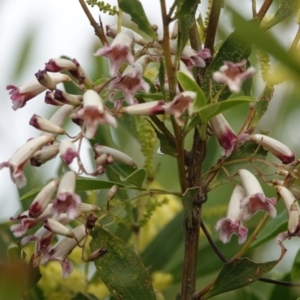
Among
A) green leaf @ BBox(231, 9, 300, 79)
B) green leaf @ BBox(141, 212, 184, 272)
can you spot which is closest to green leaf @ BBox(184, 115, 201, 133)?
green leaf @ BBox(231, 9, 300, 79)

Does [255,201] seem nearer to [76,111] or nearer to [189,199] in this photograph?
[189,199]

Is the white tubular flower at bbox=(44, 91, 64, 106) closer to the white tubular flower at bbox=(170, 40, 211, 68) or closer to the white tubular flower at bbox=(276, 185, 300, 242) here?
the white tubular flower at bbox=(170, 40, 211, 68)

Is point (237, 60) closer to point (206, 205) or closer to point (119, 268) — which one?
point (119, 268)

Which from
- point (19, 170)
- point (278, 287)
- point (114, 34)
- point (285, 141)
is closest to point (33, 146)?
point (19, 170)

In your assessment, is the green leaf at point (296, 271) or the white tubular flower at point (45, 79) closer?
the white tubular flower at point (45, 79)

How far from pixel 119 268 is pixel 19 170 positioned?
14 centimetres

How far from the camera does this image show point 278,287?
67 cm

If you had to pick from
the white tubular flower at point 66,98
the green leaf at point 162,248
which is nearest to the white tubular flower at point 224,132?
the white tubular flower at point 66,98

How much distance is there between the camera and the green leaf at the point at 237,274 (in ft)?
1.66

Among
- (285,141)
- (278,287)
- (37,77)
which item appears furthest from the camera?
(285,141)

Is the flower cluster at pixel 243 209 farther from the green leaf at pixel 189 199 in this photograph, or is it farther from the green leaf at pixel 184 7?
the green leaf at pixel 184 7

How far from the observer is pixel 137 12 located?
17.1 inches

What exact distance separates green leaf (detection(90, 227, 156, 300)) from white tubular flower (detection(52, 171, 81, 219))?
0.10 meters

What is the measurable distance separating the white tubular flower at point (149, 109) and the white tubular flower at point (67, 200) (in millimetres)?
65
